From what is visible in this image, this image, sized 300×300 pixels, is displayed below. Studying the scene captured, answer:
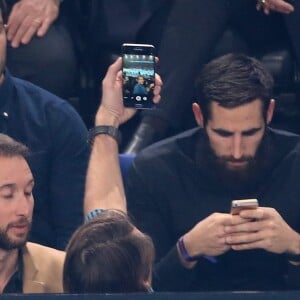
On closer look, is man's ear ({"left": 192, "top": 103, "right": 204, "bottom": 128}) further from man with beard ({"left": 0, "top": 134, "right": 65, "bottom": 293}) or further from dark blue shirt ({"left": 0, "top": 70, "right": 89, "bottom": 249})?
man with beard ({"left": 0, "top": 134, "right": 65, "bottom": 293})

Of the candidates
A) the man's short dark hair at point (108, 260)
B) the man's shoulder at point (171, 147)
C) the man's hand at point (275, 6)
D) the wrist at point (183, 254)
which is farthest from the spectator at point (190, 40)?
the man's short dark hair at point (108, 260)

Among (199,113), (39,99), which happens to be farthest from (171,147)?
(39,99)

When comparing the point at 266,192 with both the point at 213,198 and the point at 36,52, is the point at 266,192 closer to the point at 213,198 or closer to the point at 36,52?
the point at 213,198

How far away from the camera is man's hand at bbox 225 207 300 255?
104 inches

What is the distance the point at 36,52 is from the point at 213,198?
0.62 metres

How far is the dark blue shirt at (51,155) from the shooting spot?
2.90 meters

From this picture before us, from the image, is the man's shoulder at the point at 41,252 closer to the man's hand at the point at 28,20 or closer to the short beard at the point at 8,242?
the short beard at the point at 8,242

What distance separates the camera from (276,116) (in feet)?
11.1

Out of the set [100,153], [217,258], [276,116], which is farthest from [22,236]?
[276,116]

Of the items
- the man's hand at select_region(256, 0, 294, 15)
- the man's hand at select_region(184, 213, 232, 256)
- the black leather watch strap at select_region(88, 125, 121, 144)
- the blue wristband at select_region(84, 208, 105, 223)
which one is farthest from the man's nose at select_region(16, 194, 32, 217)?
the man's hand at select_region(256, 0, 294, 15)

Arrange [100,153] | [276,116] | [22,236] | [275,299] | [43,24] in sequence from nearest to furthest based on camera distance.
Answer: [275,299] < [22,236] < [100,153] < [43,24] < [276,116]

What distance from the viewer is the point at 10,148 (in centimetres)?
267

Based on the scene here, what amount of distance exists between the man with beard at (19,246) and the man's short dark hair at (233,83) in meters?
0.47

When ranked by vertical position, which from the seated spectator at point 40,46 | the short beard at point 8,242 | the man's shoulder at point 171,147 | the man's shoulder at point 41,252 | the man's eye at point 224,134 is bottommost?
the man's shoulder at point 41,252
